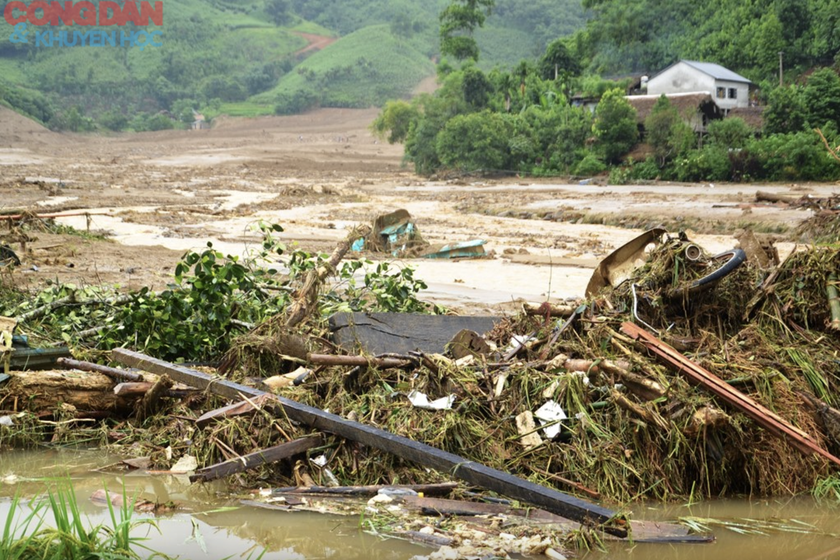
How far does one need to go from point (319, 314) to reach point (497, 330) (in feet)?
4.63

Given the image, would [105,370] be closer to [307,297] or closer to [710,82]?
[307,297]

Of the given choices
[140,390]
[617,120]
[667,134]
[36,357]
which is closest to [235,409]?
[140,390]

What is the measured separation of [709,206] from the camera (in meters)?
21.8

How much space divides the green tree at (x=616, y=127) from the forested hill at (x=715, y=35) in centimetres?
1437

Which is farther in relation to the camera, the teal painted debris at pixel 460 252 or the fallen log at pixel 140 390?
the teal painted debris at pixel 460 252

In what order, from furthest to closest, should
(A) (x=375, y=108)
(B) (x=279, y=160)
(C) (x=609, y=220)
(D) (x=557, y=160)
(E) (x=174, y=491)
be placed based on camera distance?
(A) (x=375, y=108)
(B) (x=279, y=160)
(D) (x=557, y=160)
(C) (x=609, y=220)
(E) (x=174, y=491)

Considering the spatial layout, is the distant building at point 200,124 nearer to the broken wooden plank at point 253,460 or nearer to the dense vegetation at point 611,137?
the dense vegetation at point 611,137

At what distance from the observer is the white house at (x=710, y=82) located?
42406 millimetres

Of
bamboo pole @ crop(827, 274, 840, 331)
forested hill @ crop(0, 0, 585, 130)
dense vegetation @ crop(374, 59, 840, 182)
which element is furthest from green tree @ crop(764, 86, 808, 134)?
forested hill @ crop(0, 0, 585, 130)

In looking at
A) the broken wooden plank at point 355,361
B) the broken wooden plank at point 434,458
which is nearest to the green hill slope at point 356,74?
the broken wooden plank at point 355,361

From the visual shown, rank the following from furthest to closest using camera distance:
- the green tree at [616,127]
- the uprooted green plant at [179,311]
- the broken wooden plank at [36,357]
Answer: the green tree at [616,127] → the uprooted green plant at [179,311] → the broken wooden plank at [36,357]

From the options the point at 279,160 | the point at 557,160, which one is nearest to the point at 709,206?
the point at 557,160

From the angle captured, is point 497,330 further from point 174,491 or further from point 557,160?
point 557,160

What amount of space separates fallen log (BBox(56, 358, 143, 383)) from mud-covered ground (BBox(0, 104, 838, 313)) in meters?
3.09
